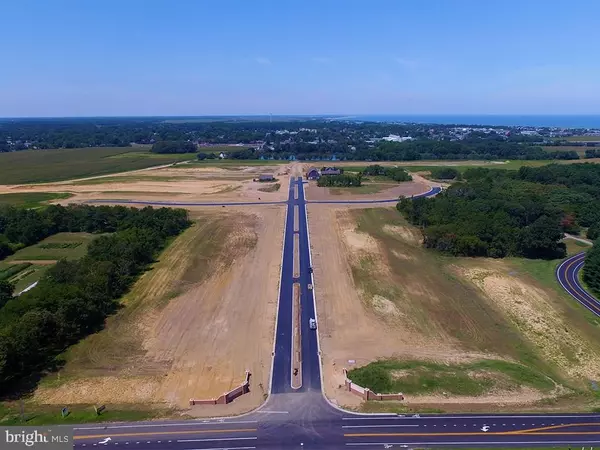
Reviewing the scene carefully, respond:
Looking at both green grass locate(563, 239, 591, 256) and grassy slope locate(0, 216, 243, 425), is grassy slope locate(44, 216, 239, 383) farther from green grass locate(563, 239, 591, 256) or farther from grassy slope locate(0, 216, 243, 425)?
green grass locate(563, 239, 591, 256)

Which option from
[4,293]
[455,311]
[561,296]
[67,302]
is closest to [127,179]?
[4,293]

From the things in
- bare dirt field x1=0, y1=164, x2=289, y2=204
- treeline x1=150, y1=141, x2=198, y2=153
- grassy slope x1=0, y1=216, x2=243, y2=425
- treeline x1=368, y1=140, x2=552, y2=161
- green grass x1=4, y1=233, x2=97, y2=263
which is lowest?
grassy slope x1=0, y1=216, x2=243, y2=425

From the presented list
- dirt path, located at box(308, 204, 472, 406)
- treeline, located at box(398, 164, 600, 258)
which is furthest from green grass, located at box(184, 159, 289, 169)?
dirt path, located at box(308, 204, 472, 406)

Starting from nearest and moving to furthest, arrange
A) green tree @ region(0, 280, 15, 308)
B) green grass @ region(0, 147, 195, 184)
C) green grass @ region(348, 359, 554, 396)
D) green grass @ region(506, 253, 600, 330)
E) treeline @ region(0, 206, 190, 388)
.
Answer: green grass @ region(348, 359, 554, 396) → treeline @ region(0, 206, 190, 388) → green tree @ region(0, 280, 15, 308) → green grass @ region(506, 253, 600, 330) → green grass @ region(0, 147, 195, 184)

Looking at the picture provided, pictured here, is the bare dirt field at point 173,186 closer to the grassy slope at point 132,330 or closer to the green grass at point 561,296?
the grassy slope at point 132,330

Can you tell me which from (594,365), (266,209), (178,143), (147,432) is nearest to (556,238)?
(594,365)

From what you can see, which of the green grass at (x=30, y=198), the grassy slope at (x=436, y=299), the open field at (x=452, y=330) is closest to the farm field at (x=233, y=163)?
the green grass at (x=30, y=198)

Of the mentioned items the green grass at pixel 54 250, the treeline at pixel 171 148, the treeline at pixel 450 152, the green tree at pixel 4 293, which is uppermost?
the treeline at pixel 171 148
